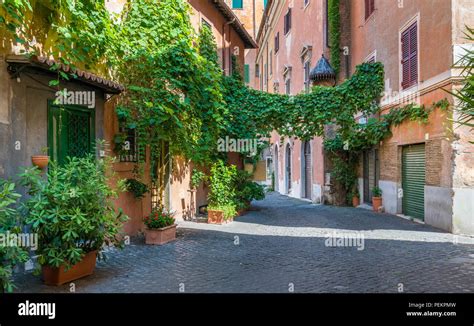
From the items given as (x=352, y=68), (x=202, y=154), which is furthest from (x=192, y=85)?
(x=352, y=68)

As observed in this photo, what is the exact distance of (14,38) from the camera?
18.4ft

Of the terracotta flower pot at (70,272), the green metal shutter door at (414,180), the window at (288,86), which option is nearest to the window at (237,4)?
the window at (288,86)

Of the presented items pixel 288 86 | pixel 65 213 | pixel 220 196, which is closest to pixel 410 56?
pixel 220 196

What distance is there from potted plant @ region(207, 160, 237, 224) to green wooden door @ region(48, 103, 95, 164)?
4.87m

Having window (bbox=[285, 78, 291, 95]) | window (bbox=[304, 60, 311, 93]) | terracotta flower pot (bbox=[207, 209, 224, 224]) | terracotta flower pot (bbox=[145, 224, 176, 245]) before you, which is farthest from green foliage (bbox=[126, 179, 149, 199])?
window (bbox=[285, 78, 291, 95])

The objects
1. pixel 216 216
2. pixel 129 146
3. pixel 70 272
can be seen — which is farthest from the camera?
pixel 216 216

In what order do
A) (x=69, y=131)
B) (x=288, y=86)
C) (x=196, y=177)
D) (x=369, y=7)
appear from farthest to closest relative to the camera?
(x=288, y=86) < (x=369, y=7) < (x=196, y=177) < (x=69, y=131)

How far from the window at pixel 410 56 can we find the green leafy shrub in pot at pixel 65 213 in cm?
960

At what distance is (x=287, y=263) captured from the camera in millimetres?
6785

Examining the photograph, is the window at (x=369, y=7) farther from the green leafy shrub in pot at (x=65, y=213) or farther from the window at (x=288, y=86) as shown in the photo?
the green leafy shrub in pot at (x=65, y=213)

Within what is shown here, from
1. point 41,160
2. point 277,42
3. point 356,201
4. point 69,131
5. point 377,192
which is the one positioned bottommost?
point 356,201

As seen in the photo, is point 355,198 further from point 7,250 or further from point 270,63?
point 270,63

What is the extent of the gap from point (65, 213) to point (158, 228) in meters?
3.21
